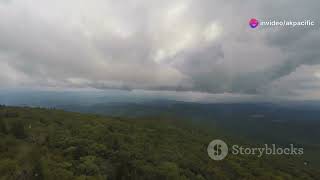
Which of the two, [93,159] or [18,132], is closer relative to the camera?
[93,159]

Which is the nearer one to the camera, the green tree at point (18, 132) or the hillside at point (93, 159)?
the hillside at point (93, 159)

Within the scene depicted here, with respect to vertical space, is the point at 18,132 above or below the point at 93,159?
above

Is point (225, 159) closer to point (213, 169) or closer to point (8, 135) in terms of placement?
point (213, 169)

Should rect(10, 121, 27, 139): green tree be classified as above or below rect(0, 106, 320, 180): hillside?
above

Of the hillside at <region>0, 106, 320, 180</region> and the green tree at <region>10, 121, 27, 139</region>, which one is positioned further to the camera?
the green tree at <region>10, 121, 27, 139</region>

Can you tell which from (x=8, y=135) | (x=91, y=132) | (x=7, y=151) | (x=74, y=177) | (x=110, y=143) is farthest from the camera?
(x=91, y=132)

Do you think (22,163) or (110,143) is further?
(110,143)

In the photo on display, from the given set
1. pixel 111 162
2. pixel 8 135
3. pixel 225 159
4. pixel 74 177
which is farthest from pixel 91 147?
pixel 225 159

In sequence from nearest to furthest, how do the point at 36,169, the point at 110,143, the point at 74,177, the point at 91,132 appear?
1. the point at 36,169
2. the point at 74,177
3. the point at 110,143
4. the point at 91,132

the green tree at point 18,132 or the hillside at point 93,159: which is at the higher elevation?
the green tree at point 18,132

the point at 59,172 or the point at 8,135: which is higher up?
the point at 8,135

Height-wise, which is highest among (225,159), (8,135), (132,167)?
(8,135)
